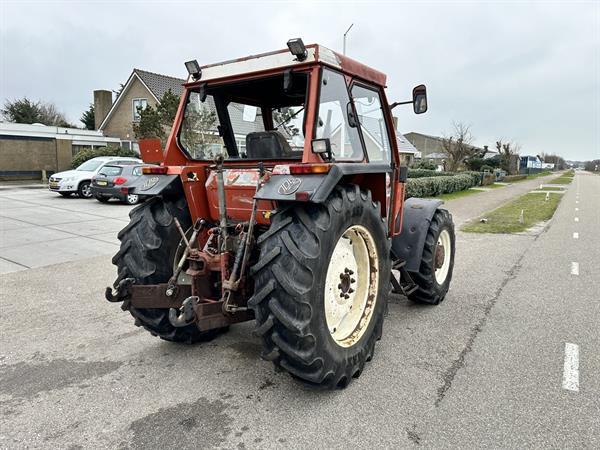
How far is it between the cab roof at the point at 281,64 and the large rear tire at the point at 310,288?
1.00 metres

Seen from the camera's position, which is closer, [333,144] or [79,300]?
[333,144]

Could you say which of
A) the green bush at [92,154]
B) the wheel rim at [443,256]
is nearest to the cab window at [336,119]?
the wheel rim at [443,256]

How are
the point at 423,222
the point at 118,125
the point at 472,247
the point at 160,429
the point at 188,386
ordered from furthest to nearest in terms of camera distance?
the point at 118,125, the point at 472,247, the point at 423,222, the point at 188,386, the point at 160,429

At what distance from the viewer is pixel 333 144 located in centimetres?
347

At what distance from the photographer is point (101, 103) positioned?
35875 mm

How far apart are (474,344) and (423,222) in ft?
4.60

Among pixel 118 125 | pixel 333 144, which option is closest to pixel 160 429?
pixel 333 144

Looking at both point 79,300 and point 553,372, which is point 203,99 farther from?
point 553,372

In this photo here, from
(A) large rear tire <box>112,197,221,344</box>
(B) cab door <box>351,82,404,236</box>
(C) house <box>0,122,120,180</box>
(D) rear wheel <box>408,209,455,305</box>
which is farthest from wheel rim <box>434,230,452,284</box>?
(C) house <box>0,122,120,180</box>

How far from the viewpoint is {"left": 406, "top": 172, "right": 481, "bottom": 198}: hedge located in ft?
62.2

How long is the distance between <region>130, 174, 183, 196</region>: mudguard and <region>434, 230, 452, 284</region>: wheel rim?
3024 millimetres

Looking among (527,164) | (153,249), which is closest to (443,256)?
(153,249)

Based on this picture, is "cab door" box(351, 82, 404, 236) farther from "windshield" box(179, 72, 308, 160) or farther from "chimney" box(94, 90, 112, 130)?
"chimney" box(94, 90, 112, 130)

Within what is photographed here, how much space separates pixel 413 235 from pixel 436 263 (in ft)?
1.76
